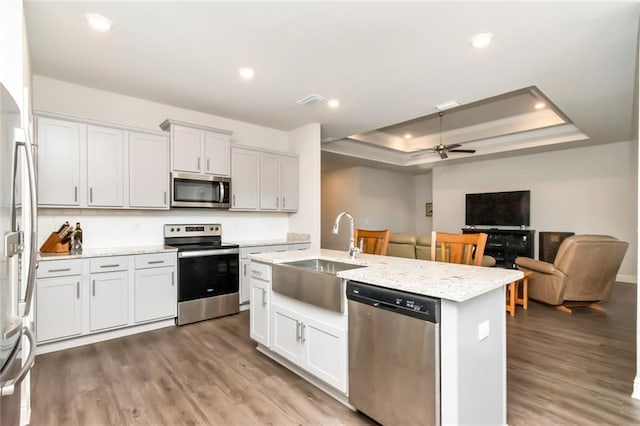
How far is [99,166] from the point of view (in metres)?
3.37

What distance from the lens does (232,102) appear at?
3.96 m

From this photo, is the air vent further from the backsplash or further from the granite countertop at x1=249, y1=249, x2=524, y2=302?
the granite countertop at x1=249, y1=249, x2=524, y2=302

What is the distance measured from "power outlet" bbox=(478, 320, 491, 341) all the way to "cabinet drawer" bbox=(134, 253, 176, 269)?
10.4 ft

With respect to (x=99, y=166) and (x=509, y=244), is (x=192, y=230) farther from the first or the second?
(x=509, y=244)

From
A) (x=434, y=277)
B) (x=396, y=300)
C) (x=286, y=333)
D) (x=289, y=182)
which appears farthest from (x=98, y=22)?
(x=289, y=182)

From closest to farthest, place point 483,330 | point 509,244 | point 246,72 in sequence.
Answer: point 483,330
point 246,72
point 509,244

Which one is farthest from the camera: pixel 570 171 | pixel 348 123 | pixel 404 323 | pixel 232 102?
pixel 570 171

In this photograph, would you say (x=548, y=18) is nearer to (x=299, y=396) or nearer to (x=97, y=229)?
(x=299, y=396)

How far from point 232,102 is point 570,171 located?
6.75 m

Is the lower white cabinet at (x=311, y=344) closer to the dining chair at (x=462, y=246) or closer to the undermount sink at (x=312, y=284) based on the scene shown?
the undermount sink at (x=312, y=284)

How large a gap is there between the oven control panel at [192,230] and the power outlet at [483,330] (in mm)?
3572

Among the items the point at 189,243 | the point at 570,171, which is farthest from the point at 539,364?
the point at 570,171

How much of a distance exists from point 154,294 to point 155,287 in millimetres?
76

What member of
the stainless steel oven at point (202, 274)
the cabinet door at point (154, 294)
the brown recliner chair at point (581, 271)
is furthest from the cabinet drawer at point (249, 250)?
the brown recliner chair at point (581, 271)
